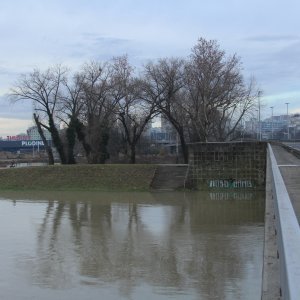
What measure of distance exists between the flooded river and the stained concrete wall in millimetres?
10389

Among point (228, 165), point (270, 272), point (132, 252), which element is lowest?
point (132, 252)

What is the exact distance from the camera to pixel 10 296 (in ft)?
31.6

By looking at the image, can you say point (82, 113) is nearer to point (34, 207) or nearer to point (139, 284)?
point (34, 207)

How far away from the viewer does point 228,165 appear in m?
38.7

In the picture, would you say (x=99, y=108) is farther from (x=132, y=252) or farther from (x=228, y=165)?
(x=132, y=252)

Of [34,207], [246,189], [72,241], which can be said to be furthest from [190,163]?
[72,241]

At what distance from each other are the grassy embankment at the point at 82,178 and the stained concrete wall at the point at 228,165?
4470mm

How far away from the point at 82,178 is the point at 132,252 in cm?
2905

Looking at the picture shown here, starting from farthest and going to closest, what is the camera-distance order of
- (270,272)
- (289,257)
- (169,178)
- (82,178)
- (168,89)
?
(168,89) < (82,178) < (169,178) < (270,272) < (289,257)

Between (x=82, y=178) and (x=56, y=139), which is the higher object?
(x=56, y=139)

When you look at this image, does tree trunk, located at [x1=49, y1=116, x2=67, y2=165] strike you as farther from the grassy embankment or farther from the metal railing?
the metal railing

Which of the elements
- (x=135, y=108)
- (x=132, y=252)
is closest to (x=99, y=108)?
(x=135, y=108)

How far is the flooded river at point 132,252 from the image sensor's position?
33.2ft

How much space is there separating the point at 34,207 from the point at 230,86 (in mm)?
27508
